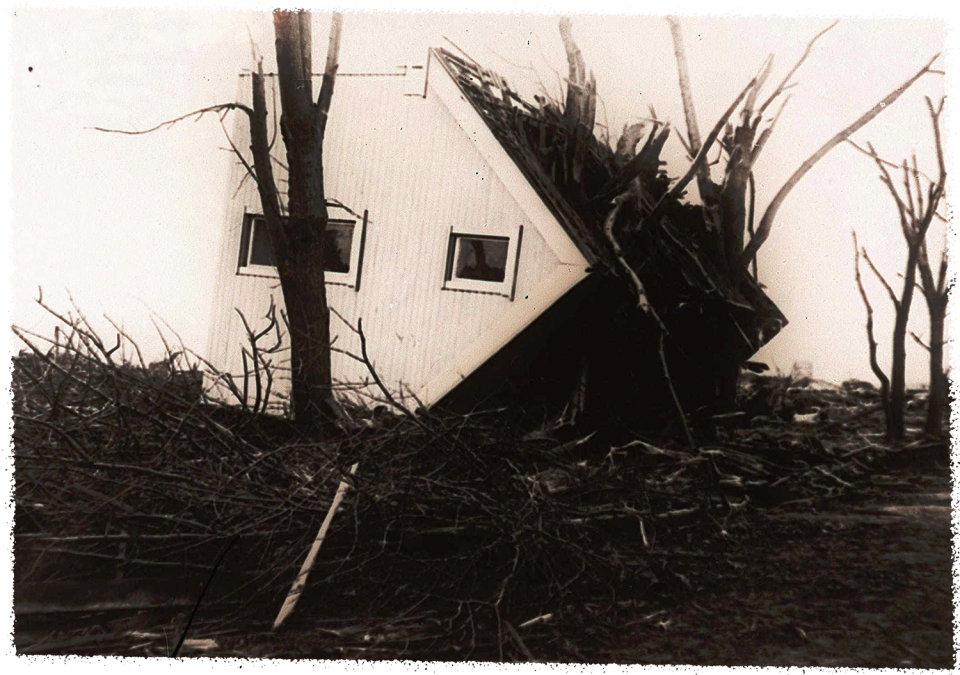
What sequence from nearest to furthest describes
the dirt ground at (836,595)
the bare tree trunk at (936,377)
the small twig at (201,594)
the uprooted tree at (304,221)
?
1. the dirt ground at (836,595)
2. the small twig at (201,594)
3. the bare tree trunk at (936,377)
4. the uprooted tree at (304,221)

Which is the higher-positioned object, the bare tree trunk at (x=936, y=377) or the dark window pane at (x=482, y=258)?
the dark window pane at (x=482, y=258)

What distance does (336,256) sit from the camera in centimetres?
345

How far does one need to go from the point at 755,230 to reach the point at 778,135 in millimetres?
378

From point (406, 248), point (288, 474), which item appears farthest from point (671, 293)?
point (288, 474)

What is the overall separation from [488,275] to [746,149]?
1123 millimetres

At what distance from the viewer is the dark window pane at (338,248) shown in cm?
344

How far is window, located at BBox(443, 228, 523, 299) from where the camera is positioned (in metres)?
3.32

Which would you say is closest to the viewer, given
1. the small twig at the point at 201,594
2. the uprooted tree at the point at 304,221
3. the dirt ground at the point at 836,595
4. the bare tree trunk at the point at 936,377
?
the dirt ground at the point at 836,595

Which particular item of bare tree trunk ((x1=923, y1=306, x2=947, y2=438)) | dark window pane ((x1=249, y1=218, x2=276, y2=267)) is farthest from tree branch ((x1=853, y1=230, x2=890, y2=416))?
dark window pane ((x1=249, y1=218, x2=276, y2=267))

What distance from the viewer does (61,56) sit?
3561mm

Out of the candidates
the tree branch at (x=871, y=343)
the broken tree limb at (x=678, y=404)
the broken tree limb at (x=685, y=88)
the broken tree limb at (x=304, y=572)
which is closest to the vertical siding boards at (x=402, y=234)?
the broken tree limb at (x=304, y=572)

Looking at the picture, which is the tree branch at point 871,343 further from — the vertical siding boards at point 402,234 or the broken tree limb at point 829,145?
the vertical siding boards at point 402,234

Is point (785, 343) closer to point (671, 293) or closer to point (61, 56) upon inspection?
point (671, 293)

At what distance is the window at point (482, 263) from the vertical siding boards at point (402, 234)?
1.1 inches
